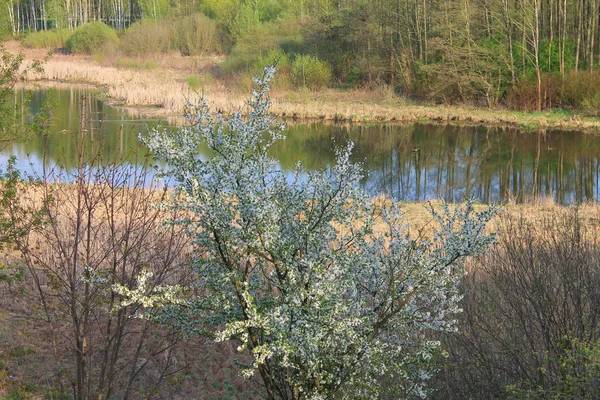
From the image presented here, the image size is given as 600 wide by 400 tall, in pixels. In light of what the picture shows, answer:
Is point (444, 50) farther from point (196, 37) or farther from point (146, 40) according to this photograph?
point (146, 40)

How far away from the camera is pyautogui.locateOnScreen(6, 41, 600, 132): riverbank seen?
29.2 meters

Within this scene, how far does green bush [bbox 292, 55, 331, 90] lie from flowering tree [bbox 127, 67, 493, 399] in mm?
33700

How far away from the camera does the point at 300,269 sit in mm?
4137

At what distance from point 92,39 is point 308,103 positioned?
26.9m

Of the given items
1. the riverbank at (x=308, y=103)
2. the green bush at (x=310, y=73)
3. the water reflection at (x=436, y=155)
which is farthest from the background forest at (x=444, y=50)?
the water reflection at (x=436, y=155)

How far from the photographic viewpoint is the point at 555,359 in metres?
5.66

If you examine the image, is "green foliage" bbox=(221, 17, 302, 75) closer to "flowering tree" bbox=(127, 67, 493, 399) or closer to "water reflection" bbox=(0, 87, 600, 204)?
"water reflection" bbox=(0, 87, 600, 204)

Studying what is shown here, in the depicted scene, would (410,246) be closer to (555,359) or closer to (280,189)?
(280,189)

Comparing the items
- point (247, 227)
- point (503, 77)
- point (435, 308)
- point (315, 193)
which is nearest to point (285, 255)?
point (247, 227)

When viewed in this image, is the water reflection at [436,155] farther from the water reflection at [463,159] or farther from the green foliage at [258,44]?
the green foliage at [258,44]


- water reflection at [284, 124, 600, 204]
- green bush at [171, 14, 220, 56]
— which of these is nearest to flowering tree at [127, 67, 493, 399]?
water reflection at [284, 124, 600, 204]

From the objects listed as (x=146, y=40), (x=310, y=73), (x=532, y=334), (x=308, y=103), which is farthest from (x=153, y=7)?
(x=532, y=334)

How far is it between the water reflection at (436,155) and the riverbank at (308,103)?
5.38 feet

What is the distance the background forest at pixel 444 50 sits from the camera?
31.9 m
